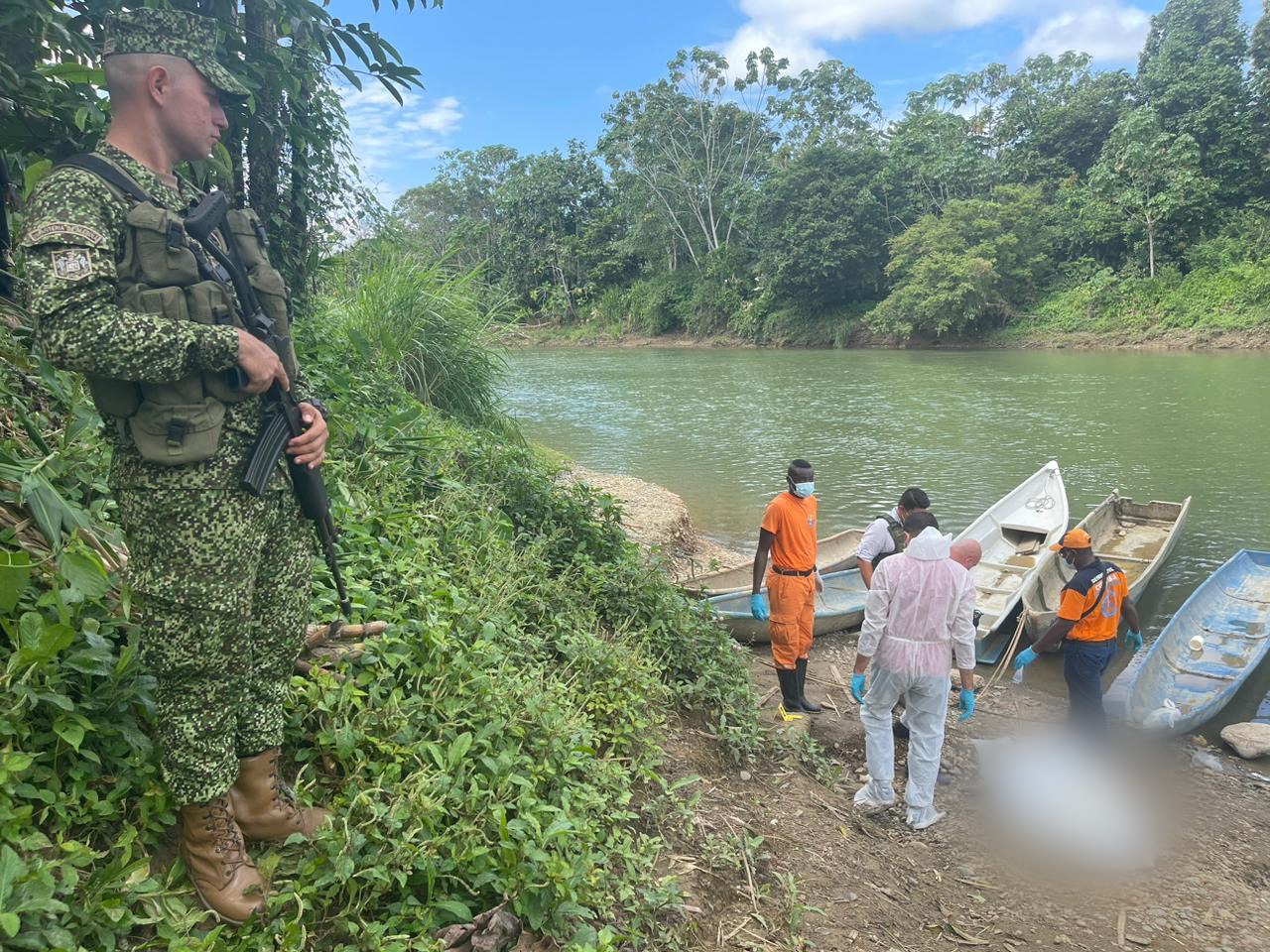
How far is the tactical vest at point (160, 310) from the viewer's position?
1818 mm

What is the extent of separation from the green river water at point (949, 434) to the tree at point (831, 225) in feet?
39.3

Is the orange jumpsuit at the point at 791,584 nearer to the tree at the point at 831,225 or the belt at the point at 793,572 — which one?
the belt at the point at 793,572

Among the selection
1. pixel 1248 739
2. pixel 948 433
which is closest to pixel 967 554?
pixel 1248 739

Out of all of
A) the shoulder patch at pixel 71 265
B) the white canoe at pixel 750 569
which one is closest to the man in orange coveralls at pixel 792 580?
the white canoe at pixel 750 569

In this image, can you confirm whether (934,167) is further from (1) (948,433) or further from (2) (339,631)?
(2) (339,631)

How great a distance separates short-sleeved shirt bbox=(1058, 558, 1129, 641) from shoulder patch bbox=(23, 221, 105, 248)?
18.3 ft

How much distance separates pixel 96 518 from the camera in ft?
8.77

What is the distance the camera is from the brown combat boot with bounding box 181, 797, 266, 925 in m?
1.96

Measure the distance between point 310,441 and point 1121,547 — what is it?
1030cm

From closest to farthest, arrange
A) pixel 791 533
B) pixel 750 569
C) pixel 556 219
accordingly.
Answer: pixel 791 533 → pixel 750 569 → pixel 556 219

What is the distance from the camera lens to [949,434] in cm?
1723

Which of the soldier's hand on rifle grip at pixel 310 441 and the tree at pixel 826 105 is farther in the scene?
the tree at pixel 826 105

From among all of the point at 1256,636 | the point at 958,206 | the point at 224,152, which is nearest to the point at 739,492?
the point at 1256,636

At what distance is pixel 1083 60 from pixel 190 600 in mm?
52130
